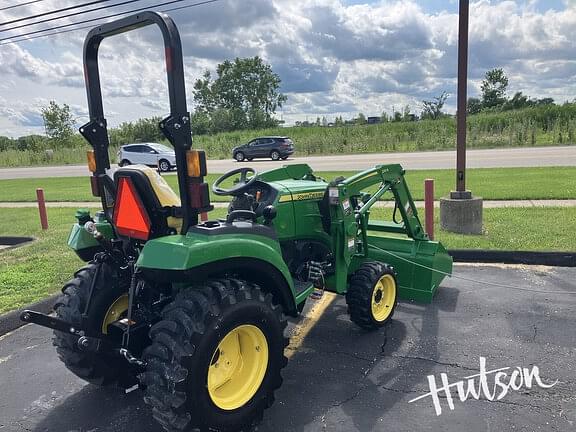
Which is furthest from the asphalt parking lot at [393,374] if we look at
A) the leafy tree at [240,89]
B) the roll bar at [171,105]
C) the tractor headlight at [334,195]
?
the leafy tree at [240,89]

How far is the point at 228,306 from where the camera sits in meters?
2.80

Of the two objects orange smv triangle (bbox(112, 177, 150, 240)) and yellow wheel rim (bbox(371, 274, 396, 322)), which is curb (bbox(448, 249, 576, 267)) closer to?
yellow wheel rim (bbox(371, 274, 396, 322))

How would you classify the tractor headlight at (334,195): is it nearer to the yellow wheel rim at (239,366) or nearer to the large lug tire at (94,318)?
the yellow wheel rim at (239,366)

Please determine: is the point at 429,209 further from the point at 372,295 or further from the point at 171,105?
the point at 171,105

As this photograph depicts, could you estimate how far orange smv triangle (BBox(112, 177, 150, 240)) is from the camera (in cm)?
298

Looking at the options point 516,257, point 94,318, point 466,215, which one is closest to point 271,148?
point 466,215

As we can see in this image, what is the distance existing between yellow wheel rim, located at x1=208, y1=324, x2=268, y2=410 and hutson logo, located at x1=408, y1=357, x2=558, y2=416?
3.57ft

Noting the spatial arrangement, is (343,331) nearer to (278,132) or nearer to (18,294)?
(18,294)

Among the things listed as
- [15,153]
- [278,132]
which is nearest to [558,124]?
[278,132]

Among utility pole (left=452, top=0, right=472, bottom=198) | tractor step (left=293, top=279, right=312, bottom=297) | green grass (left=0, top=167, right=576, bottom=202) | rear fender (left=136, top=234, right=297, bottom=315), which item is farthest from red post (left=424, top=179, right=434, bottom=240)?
rear fender (left=136, top=234, right=297, bottom=315)

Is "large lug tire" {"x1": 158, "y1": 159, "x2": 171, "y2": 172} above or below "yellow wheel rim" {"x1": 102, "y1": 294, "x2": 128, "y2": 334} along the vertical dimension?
above

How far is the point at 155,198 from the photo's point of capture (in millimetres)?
3000

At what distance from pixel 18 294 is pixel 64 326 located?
10.6 feet

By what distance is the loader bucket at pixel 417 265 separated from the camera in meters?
4.95
